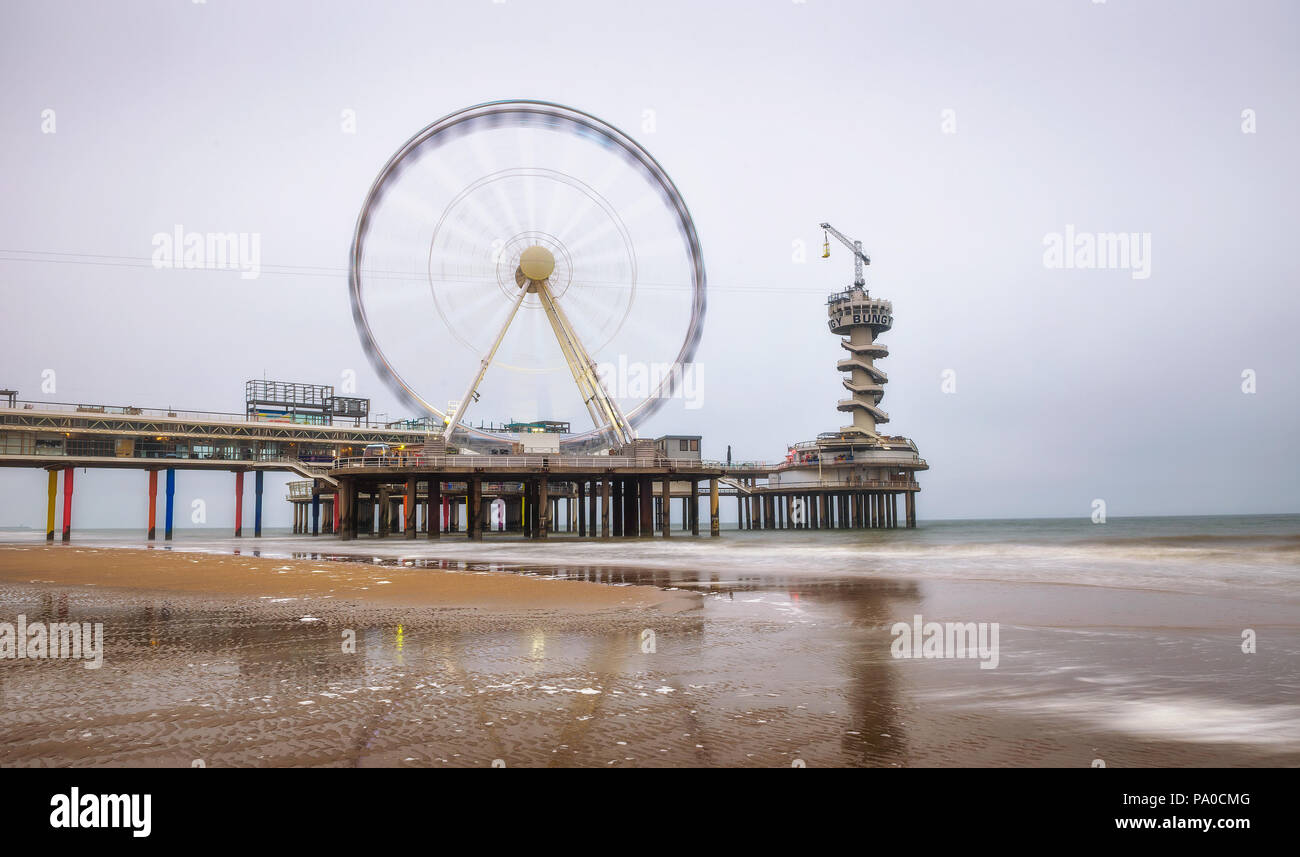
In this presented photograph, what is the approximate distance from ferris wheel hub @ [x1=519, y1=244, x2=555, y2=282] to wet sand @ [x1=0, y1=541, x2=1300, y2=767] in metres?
27.8

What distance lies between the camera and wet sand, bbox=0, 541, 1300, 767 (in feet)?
15.0

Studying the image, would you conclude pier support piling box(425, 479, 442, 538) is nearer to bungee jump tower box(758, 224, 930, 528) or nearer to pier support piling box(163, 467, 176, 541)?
pier support piling box(163, 467, 176, 541)

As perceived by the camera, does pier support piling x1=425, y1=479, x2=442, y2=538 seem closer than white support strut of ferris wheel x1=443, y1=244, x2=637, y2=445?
No

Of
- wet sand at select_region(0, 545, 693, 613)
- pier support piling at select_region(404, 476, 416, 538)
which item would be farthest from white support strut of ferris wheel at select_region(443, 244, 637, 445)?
wet sand at select_region(0, 545, 693, 613)

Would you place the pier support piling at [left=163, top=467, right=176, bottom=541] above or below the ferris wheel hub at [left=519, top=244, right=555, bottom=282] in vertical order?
below

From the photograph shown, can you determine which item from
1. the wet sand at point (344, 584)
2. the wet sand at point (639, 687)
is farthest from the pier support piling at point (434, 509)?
the wet sand at point (639, 687)

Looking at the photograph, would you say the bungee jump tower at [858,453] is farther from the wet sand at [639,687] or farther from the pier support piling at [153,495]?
the wet sand at [639,687]

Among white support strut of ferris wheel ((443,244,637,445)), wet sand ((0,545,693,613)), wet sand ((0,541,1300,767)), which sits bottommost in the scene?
wet sand ((0,545,693,613))

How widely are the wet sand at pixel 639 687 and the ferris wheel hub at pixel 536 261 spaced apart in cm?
2778

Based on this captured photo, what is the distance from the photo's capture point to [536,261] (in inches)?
1519
